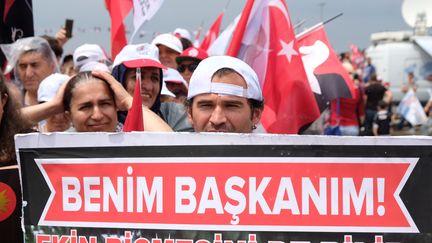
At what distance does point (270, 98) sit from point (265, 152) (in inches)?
106

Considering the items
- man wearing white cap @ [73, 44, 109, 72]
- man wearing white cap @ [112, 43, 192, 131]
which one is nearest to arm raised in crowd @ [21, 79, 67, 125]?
man wearing white cap @ [112, 43, 192, 131]

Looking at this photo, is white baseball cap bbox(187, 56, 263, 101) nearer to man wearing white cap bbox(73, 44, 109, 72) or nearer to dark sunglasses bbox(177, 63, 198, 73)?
dark sunglasses bbox(177, 63, 198, 73)

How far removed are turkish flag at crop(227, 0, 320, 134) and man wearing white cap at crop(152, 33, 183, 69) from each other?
166 centimetres

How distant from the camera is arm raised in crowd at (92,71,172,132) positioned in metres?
3.08

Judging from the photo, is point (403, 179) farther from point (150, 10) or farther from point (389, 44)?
point (389, 44)

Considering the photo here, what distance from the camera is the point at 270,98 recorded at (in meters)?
4.91

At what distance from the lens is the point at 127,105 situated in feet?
10.7

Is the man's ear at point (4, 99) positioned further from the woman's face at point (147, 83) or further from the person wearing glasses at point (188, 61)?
the person wearing glasses at point (188, 61)

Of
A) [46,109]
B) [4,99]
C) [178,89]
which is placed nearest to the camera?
[4,99]

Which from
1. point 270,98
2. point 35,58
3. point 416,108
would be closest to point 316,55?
point 270,98

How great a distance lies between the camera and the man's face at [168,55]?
261 inches

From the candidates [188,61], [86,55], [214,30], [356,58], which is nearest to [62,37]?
[86,55]

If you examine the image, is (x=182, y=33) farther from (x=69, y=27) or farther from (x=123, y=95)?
(x=123, y=95)

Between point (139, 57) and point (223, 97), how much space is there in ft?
4.35
